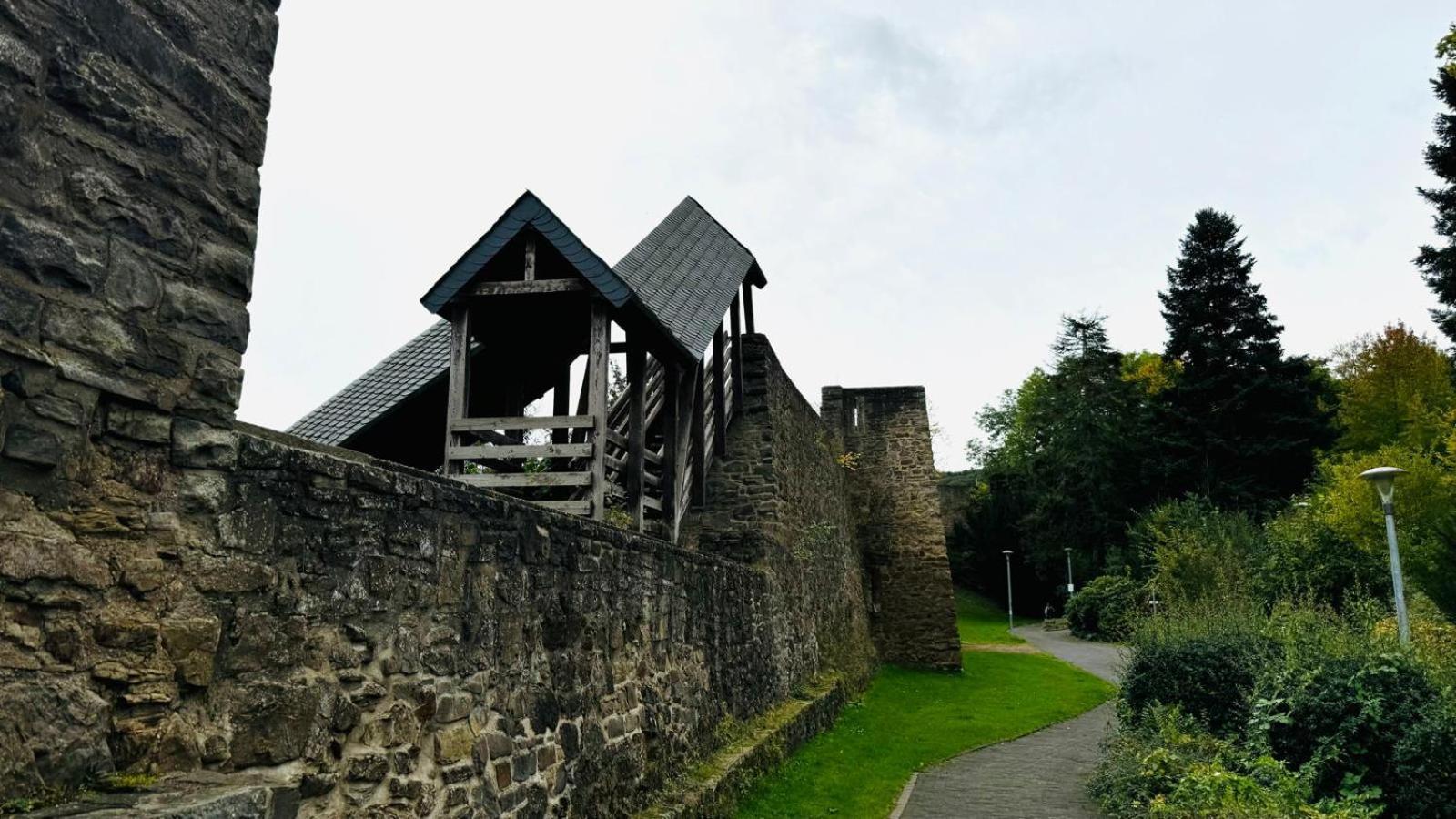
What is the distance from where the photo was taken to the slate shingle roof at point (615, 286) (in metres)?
9.55

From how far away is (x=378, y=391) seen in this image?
1176cm

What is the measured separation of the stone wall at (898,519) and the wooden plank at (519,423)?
14007 millimetres

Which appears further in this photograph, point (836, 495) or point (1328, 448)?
point (1328, 448)

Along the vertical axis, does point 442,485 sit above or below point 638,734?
above

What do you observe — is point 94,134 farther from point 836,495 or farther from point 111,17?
point 836,495

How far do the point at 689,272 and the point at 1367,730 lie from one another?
9588 mm

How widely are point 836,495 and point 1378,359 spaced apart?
23.0 meters

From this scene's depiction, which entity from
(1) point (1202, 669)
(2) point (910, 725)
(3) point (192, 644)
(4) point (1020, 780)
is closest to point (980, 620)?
(2) point (910, 725)

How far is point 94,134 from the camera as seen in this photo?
3.10 m

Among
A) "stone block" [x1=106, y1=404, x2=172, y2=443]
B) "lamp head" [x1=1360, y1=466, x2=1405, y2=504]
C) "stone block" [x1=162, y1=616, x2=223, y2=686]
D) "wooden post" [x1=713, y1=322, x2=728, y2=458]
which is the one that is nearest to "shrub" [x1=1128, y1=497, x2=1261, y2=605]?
"lamp head" [x1=1360, y1=466, x2=1405, y2=504]

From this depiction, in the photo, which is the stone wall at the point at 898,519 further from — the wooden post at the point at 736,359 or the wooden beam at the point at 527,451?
the wooden beam at the point at 527,451

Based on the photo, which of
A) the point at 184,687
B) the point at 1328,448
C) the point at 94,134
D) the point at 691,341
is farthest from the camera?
the point at 1328,448

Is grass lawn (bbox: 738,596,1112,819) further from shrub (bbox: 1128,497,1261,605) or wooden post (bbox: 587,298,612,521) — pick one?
wooden post (bbox: 587,298,612,521)

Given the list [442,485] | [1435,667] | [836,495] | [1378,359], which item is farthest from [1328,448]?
[442,485]
